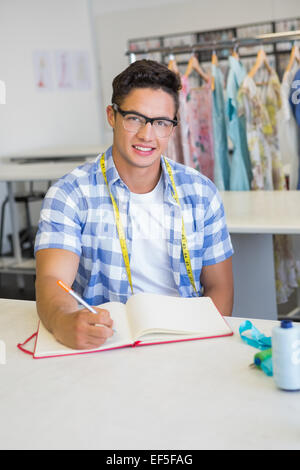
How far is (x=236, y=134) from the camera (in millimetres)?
3346

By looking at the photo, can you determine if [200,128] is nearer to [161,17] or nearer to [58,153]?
[58,153]

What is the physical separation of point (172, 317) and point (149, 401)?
33 centimetres

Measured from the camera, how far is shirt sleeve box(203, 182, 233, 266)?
1.90m

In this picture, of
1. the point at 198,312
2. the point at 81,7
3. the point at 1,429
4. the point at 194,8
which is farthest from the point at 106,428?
the point at 81,7

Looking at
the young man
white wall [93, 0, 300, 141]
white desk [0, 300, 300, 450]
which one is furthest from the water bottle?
white wall [93, 0, 300, 141]

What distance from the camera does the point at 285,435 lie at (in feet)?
3.27

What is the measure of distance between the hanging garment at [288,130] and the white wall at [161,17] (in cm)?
301

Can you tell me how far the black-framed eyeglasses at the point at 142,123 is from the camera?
1752mm

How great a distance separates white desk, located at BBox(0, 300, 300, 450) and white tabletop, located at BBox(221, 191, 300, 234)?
0.92m

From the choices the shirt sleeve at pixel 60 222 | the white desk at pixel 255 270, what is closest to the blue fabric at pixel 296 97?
the white desk at pixel 255 270

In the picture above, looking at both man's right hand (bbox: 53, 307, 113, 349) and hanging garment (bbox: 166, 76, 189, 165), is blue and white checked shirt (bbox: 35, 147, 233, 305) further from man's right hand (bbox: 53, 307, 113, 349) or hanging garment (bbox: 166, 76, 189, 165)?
hanging garment (bbox: 166, 76, 189, 165)

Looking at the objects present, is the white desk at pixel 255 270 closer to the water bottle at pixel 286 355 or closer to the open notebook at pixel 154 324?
the open notebook at pixel 154 324

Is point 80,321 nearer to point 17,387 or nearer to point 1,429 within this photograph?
point 17,387

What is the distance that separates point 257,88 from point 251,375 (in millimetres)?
2401
